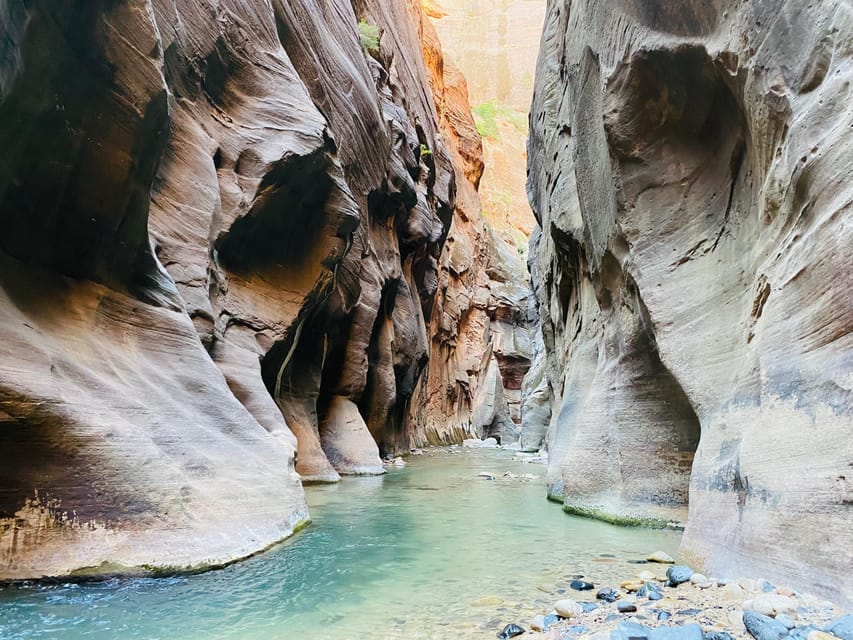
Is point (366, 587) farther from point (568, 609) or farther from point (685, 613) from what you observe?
point (685, 613)

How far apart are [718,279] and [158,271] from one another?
19.4ft

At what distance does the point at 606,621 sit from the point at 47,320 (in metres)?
4.74

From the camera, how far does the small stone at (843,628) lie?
8.03 ft

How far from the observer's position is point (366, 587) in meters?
4.04

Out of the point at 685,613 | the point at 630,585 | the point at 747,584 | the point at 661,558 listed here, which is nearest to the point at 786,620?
the point at 685,613

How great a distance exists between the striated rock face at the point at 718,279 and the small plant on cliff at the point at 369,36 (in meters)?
9.46

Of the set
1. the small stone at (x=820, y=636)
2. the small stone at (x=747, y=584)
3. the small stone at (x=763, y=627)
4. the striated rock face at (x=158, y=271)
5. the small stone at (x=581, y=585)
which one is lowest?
the small stone at (x=581, y=585)

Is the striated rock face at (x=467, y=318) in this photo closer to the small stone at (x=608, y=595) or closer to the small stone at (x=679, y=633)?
the small stone at (x=608, y=595)

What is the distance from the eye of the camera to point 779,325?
3.97 m

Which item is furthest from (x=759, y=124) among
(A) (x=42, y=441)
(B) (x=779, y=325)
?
(A) (x=42, y=441)

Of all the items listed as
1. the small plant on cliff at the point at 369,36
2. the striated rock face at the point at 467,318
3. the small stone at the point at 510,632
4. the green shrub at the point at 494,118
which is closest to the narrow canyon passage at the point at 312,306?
the small stone at the point at 510,632

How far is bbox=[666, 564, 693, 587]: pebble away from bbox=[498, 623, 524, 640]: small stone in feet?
4.67

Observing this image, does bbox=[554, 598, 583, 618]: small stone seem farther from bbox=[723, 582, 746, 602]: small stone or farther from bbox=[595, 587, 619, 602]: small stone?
bbox=[723, 582, 746, 602]: small stone

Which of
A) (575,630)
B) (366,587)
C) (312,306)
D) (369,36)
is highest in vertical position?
(369,36)
